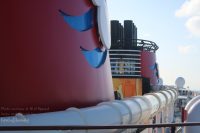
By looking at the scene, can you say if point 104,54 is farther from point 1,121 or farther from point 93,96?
point 1,121

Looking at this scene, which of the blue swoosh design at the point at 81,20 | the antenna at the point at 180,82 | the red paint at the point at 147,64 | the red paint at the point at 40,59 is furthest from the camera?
the antenna at the point at 180,82

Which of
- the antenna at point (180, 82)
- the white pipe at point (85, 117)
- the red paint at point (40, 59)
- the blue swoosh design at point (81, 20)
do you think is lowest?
the antenna at point (180, 82)

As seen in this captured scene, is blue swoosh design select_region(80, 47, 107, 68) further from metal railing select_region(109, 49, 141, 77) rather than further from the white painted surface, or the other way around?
metal railing select_region(109, 49, 141, 77)

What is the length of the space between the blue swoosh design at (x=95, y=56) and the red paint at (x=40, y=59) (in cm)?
15

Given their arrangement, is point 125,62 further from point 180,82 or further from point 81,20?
point 81,20

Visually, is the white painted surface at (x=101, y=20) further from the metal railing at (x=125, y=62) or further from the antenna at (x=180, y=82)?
the antenna at (x=180, y=82)

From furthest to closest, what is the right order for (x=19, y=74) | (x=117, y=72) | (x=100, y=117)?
(x=117, y=72) → (x=100, y=117) → (x=19, y=74)

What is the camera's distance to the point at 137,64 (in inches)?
674

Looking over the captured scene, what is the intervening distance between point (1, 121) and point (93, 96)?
10.1 ft

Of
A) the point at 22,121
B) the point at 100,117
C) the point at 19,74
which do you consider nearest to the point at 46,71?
the point at 19,74

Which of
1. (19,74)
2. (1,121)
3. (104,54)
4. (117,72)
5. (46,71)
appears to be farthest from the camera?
(117,72)

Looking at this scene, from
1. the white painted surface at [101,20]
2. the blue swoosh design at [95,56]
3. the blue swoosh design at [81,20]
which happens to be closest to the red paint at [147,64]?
the blue swoosh design at [95,56]

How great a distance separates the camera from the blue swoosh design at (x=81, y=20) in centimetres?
518

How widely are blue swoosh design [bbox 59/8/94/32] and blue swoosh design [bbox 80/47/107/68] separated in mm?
346
